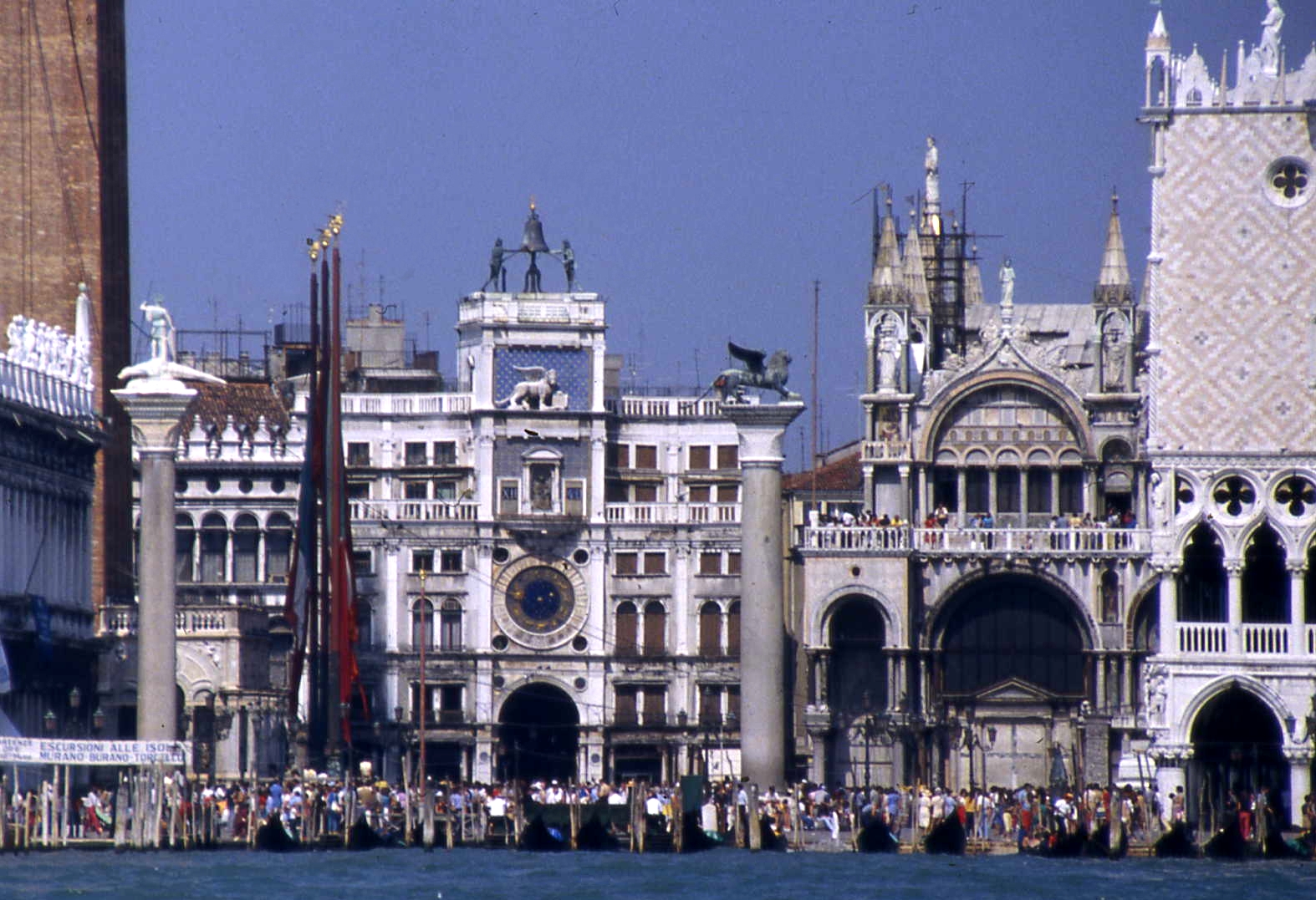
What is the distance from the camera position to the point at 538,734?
99.1 metres

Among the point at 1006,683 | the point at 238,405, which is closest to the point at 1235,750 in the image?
the point at 1006,683

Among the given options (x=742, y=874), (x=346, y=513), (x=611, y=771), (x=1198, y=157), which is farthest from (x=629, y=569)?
(x=742, y=874)

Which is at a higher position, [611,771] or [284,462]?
[284,462]

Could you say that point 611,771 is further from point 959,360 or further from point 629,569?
point 959,360

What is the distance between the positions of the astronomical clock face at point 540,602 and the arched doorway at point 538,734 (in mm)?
1287

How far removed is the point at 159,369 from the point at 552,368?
25.8m

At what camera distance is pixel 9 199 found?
85.1 m

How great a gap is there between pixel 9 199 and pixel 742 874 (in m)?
28.3

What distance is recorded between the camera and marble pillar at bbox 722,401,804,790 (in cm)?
7438

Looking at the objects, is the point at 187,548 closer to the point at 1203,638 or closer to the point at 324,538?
the point at 324,538

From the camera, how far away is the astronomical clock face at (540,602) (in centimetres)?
9875

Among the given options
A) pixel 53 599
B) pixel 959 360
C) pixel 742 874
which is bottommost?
pixel 742 874

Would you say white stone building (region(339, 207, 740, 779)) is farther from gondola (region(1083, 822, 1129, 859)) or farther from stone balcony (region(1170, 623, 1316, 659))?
gondola (region(1083, 822, 1129, 859))

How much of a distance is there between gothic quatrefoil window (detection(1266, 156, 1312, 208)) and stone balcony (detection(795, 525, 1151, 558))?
15625mm
